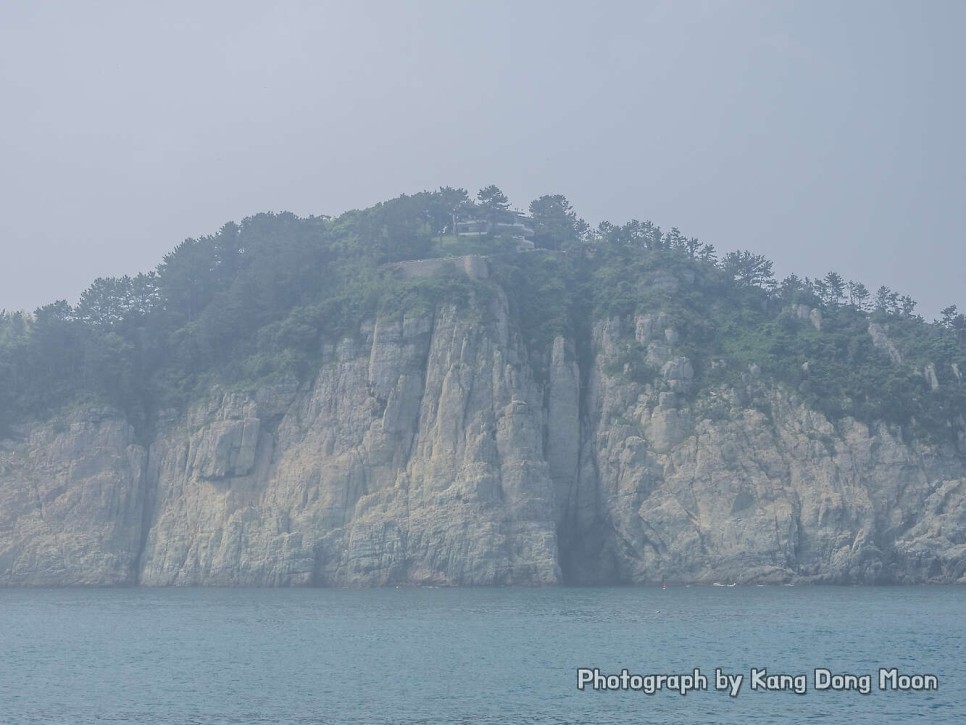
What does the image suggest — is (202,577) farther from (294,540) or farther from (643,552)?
(643,552)

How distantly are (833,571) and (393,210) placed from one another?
129ft

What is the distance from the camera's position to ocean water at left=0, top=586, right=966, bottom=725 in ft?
112

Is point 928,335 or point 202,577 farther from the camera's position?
point 928,335

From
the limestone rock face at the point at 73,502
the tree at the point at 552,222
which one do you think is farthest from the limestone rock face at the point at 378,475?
the tree at the point at 552,222

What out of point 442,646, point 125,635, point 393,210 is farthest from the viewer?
point 393,210

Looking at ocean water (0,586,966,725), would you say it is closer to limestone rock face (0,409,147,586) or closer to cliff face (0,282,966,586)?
cliff face (0,282,966,586)

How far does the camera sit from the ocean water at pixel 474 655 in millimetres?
34281

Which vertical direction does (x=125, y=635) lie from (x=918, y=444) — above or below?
below

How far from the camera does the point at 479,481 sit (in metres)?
72.2

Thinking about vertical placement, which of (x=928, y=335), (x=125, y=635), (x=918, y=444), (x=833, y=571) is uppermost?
(x=928, y=335)

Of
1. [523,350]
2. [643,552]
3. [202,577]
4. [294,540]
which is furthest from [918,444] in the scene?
[202,577]

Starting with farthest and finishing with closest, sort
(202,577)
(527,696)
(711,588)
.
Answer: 1. (202,577)
2. (711,588)
3. (527,696)

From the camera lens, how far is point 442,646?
46.2 m

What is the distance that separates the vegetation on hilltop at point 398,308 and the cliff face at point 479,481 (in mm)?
1659
